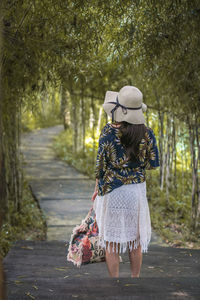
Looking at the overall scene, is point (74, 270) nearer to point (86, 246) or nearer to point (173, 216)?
point (86, 246)

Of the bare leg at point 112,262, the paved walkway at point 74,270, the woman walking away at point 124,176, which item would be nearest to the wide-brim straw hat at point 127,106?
the woman walking away at point 124,176

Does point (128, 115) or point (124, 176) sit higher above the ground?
point (128, 115)

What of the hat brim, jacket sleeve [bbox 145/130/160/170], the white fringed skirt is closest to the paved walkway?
the white fringed skirt

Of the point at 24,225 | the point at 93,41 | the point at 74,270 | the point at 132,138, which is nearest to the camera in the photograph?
the point at 132,138

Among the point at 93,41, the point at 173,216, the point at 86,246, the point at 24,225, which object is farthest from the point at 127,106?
the point at 173,216

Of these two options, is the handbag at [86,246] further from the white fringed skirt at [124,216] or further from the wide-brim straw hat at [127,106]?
the wide-brim straw hat at [127,106]

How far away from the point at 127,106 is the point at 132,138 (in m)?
0.22

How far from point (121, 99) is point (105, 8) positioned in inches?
38.2

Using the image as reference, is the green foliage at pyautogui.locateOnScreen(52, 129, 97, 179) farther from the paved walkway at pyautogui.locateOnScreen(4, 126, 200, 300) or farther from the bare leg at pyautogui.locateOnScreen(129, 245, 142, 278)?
the bare leg at pyautogui.locateOnScreen(129, 245, 142, 278)

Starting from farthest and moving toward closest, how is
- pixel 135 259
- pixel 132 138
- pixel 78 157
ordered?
1. pixel 78 157
2. pixel 135 259
3. pixel 132 138

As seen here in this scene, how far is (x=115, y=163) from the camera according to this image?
7.60 ft

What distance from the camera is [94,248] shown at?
2.50m

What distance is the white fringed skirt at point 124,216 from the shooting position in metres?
2.36

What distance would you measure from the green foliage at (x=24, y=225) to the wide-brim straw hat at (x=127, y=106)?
2.06 metres
